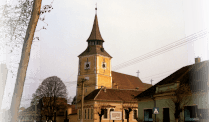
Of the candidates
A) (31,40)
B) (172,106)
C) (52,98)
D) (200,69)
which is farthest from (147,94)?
(52,98)

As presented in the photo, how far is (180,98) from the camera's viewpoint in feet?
73.9

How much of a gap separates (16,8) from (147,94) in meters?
24.0

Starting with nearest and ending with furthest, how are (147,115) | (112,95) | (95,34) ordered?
(147,115)
(112,95)
(95,34)

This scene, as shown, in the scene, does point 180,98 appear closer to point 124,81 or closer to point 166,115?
point 166,115

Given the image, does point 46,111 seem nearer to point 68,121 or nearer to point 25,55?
point 68,121

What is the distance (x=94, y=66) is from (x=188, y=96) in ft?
144

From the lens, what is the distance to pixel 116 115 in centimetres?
2148

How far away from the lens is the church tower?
64.9 meters

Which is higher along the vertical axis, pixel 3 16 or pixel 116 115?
pixel 3 16

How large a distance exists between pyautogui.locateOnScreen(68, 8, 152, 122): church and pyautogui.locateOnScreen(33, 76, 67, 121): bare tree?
416cm

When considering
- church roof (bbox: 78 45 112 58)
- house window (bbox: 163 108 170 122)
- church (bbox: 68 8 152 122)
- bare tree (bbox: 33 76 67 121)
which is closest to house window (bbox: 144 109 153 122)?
house window (bbox: 163 108 170 122)

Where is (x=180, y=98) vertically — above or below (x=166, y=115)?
above

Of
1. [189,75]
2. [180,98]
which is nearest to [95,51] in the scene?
[189,75]

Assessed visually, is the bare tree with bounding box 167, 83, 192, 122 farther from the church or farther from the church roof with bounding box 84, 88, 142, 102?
the church roof with bounding box 84, 88, 142, 102
